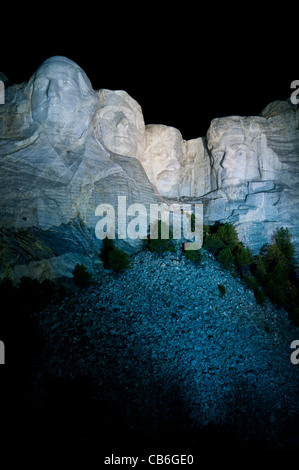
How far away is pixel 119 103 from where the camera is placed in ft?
69.3

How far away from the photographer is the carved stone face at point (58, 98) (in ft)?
57.8

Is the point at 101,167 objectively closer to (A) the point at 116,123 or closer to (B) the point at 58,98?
(A) the point at 116,123

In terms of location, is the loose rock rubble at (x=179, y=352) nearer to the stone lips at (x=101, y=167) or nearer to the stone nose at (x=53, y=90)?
the stone lips at (x=101, y=167)

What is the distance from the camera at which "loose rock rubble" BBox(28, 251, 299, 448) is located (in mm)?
→ 10836

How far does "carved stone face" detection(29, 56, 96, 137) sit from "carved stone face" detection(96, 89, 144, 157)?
88.9 inches

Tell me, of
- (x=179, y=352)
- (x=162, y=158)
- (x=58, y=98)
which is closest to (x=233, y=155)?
(x=162, y=158)

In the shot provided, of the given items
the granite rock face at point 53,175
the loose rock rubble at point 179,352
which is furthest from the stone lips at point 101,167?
the loose rock rubble at point 179,352

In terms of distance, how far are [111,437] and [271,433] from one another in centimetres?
546

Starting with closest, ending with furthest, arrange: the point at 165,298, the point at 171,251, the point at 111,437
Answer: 1. the point at 111,437
2. the point at 165,298
3. the point at 171,251

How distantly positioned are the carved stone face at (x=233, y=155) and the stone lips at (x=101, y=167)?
2.9 inches

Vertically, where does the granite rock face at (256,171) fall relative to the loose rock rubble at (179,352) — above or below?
above

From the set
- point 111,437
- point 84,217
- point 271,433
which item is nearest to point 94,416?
point 111,437

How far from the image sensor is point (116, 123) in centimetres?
2100

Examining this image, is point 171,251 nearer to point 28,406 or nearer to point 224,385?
point 224,385
